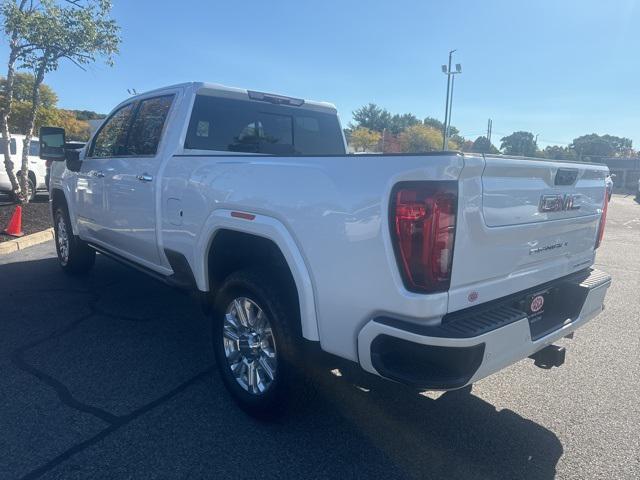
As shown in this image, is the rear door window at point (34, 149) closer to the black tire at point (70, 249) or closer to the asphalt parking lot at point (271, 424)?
the black tire at point (70, 249)

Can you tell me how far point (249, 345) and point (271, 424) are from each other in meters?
0.49

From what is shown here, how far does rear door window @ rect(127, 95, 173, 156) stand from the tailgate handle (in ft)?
9.98

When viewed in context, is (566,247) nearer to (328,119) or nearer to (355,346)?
(355,346)

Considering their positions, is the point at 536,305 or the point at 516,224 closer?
the point at 516,224

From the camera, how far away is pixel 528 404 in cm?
344

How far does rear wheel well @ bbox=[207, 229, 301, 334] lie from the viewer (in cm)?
292

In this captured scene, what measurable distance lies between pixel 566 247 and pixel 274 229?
5.73 feet

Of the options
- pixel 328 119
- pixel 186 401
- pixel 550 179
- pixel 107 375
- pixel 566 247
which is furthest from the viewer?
pixel 328 119

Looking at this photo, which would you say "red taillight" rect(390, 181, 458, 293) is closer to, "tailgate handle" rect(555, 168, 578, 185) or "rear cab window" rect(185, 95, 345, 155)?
"tailgate handle" rect(555, 168, 578, 185)

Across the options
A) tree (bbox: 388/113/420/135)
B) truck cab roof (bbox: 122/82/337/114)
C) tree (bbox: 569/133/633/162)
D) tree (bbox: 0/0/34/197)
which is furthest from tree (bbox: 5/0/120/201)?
tree (bbox: 569/133/633/162)

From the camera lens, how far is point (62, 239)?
650cm

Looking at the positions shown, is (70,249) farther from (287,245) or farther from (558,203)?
(558,203)

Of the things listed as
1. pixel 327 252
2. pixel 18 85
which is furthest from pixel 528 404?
pixel 18 85


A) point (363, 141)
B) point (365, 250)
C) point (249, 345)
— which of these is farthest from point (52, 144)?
point (363, 141)
